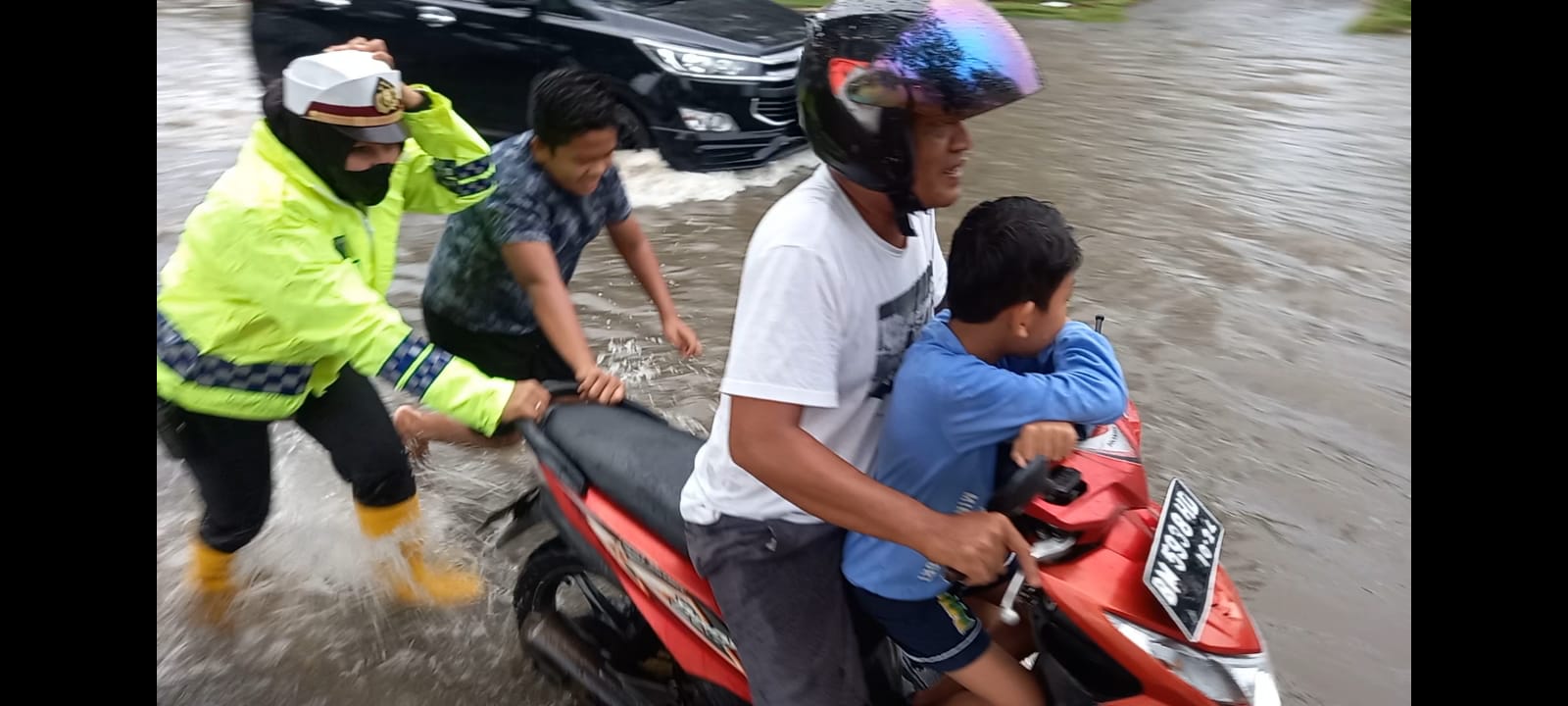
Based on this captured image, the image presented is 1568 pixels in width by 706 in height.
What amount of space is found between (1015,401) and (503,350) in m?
2.35

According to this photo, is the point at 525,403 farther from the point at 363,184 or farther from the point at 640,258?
the point at 640,258

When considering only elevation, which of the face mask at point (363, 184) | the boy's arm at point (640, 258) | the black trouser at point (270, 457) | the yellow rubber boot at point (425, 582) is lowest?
the yellow rubber boot at point (425, 582)

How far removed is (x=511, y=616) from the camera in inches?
132

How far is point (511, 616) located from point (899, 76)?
2394mm

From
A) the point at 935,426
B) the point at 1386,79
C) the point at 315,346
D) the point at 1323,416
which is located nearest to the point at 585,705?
the point at 315,346

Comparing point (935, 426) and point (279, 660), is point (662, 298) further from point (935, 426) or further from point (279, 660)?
point (935, 426)

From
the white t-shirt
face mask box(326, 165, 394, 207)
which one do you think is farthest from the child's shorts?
face mask box(326, 165, 394, 207)

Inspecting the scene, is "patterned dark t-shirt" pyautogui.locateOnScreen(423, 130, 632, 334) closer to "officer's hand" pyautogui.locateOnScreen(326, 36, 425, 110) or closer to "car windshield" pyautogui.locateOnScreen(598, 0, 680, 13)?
"officer's hand" pyautogui.locateOnScreen(326, 36, 425, 110)

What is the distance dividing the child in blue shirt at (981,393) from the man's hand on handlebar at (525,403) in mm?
1013

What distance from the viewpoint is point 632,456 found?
94.4 inches

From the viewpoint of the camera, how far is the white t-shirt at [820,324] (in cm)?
160

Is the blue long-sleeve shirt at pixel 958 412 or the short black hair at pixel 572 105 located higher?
the short black hair at pixel 572 105

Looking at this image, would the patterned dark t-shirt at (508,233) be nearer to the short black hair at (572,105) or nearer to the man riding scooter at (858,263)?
the short black hair at (572,105)

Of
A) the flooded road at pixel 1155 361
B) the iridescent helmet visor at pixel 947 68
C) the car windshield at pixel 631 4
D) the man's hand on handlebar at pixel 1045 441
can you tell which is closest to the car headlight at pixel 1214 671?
the man's hand on handlebar at pixel 1045 441
